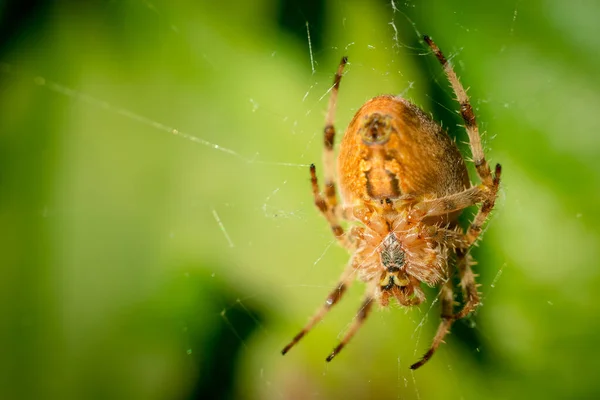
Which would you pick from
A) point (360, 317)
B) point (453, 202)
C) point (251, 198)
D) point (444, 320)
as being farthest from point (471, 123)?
point (251, 198)

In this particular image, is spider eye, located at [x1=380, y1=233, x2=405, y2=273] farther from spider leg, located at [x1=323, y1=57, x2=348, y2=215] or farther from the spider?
spider leg, located at [x1=323, y1=57, x2=348, y2=215]

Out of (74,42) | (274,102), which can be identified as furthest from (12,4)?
(274,102)

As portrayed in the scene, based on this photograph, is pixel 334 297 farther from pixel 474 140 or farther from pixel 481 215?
pixel 474 140

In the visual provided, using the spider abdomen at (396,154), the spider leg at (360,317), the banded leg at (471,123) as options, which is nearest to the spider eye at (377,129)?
the spider abdomen at (396,154)

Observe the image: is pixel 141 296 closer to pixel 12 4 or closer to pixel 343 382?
pixel 343 382

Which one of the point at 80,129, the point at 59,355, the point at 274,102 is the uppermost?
the point at 274,102

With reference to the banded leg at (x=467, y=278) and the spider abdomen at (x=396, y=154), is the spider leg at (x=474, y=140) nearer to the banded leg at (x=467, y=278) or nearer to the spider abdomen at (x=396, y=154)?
the spider abdomen at (x=396, y=154)

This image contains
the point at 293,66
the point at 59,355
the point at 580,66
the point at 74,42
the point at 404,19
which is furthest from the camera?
the point at 74,42

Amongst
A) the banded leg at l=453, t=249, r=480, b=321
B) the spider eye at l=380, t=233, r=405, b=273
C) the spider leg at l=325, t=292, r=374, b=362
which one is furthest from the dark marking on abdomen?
the spider leg at l=325, t=292, r=374, b=362
